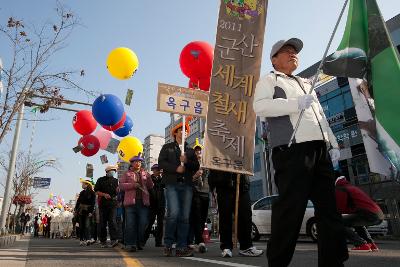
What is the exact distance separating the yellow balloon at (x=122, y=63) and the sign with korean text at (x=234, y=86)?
4.37m

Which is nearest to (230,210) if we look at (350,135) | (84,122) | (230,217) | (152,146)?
(230,217)

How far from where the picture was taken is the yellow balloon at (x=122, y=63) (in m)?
10.2

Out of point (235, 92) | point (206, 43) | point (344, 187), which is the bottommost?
point (344, 187)

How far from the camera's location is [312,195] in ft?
9.58

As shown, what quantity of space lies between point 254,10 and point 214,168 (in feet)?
9.11

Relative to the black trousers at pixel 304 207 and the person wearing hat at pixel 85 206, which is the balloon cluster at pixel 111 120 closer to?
the person wearing hat at pixel 85 206

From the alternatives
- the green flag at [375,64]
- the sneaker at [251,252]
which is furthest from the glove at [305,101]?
the sneaker at [251,252]

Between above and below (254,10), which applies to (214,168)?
below

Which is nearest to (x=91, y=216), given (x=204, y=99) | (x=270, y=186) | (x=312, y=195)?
(x=204, y=99)

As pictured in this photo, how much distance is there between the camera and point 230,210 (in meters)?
5.75

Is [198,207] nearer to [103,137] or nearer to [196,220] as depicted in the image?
[196,220]

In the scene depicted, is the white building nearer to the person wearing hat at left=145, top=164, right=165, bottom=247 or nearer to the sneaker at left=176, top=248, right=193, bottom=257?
the person wearing hat at left=145, top=164, right=165, bottom=247

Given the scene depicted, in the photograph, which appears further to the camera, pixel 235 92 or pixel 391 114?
pixel 235 92

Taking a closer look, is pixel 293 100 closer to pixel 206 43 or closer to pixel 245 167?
pixel 245 167
